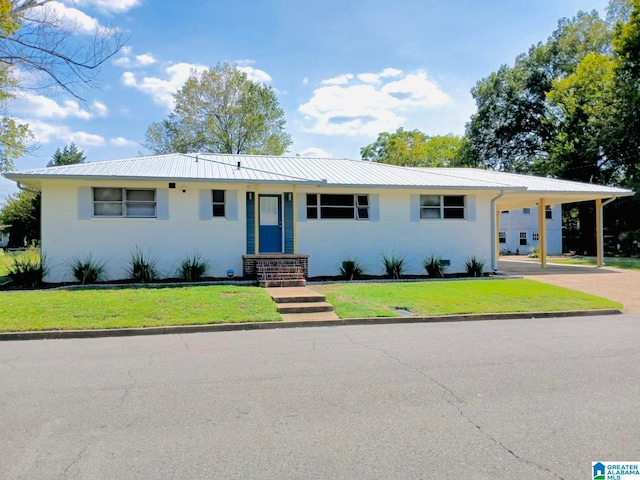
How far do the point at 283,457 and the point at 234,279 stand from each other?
11.4 meters

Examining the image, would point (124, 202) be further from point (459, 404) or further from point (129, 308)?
point (459, 404)

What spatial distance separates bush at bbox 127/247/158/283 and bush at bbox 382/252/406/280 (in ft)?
24.8

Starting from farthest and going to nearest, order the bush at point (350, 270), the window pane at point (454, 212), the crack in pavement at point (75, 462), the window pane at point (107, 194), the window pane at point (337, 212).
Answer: the window pane at point (454, 212) < the window pane at point (337, 212) < the bush at point (350, 270) < the window pane at point (107, 194) < the crack in pavement at point (75, 462)

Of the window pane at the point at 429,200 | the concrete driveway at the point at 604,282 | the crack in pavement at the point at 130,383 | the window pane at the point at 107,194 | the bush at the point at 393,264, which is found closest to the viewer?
the crack in pavement at the point at 130,383

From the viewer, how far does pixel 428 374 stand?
558 cm

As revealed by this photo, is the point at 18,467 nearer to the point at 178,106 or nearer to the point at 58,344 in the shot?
the point at 58,344

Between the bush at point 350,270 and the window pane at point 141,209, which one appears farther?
the bush at point 350,270

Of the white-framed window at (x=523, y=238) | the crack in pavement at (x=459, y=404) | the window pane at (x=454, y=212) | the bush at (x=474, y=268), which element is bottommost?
the crack in pavement at (x=459, y=404)

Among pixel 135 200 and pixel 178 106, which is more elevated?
pixel 178 106

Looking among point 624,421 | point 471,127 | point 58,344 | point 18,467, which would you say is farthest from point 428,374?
point 471,127

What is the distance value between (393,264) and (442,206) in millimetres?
3110

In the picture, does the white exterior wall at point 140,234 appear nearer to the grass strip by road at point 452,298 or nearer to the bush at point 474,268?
the grass strip by road at point 452,298

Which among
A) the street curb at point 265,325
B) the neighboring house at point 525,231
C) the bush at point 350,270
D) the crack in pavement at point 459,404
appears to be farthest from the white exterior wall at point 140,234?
the neighboring house at point 525,231

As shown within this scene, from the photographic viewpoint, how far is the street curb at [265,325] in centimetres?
797
